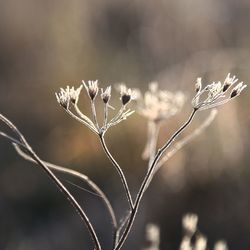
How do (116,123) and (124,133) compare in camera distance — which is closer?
(116,123)

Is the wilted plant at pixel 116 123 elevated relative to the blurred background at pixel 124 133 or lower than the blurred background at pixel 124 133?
lower

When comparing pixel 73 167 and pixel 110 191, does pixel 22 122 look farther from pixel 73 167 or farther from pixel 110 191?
pixel 110 191

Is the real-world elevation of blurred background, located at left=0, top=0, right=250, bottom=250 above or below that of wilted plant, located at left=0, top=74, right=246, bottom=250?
above

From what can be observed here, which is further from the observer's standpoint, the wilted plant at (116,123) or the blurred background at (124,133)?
the blurred background at (124,133)

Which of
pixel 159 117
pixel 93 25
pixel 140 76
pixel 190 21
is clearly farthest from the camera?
pixel 93 25

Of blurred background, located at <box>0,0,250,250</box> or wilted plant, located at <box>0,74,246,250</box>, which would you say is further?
blurred background, located at <box>0,0,250,250</box>

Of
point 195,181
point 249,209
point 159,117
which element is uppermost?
point 195,181

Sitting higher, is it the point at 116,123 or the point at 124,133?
the point at 124,133

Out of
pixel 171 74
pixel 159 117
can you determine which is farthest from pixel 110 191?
pixel 159 117
